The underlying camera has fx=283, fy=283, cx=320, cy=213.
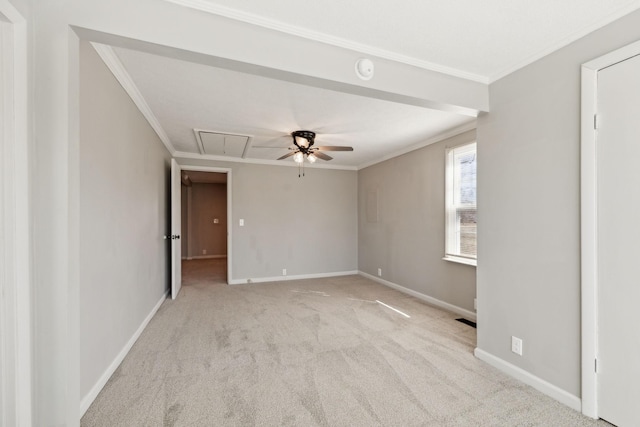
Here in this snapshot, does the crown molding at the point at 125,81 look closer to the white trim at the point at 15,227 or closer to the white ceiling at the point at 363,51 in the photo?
the white ceiling at the point at 363,51

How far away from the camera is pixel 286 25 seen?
65.2 inches

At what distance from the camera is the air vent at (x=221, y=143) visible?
12.6ft

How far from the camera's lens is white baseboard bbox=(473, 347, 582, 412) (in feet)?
5.97

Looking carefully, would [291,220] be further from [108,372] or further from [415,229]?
[108,372]

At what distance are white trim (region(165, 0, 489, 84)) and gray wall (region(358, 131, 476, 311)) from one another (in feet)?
4.97

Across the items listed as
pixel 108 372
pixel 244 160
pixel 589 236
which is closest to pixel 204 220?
pixel 244 160

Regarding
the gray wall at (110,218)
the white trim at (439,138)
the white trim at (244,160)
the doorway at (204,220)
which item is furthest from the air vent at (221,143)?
the doorway at (204,220)

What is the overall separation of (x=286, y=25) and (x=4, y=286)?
6.03 feet

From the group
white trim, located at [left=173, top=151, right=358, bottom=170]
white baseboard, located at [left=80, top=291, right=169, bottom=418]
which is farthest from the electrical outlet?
white trim, located at [left=173, top=151, right=358, bottom=170]

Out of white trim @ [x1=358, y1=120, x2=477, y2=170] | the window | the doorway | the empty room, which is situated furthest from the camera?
the doorway

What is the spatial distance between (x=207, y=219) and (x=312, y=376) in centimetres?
731

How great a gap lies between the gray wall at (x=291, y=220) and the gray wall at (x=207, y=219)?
3.74 metres

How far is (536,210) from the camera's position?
79.3 inches

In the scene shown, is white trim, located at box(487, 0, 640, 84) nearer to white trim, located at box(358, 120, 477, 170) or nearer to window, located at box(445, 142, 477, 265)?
white trim, located at box(358, 120, 477, 170)
